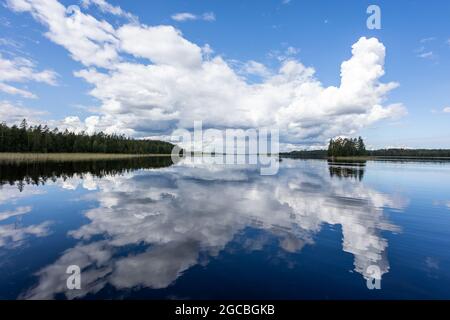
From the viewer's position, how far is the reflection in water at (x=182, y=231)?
787 cm

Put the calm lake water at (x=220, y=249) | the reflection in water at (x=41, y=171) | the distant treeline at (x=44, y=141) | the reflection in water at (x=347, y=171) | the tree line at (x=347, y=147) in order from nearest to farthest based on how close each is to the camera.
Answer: the calm lake water at (x=220, y=249)
the reflection in water at (x=41, y=171)
the reflection in water at (x=347, y=171)
the distant treeline at (x=44, y=141)
the tree line at (x=347, y=147)

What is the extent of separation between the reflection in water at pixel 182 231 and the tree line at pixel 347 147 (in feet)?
489

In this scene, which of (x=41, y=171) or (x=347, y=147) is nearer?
(x=41, y=171)

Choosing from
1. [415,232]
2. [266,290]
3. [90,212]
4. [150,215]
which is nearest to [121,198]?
[90,212]

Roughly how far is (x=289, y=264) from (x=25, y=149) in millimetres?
114753

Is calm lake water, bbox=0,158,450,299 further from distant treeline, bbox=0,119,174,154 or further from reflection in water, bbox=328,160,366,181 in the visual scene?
distant treeline, bbox=0,119,174,154

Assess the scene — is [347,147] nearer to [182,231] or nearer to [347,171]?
[347,171]

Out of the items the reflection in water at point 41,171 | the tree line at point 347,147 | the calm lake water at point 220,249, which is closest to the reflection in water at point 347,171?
the calm lake water at point 220,249

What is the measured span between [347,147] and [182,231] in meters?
166

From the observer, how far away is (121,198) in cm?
2027

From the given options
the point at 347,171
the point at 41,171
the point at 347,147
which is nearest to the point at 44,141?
the point at 41,171

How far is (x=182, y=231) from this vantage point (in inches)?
483

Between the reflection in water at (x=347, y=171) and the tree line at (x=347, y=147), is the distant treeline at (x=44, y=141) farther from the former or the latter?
the tree line at (x=347, y=147)
